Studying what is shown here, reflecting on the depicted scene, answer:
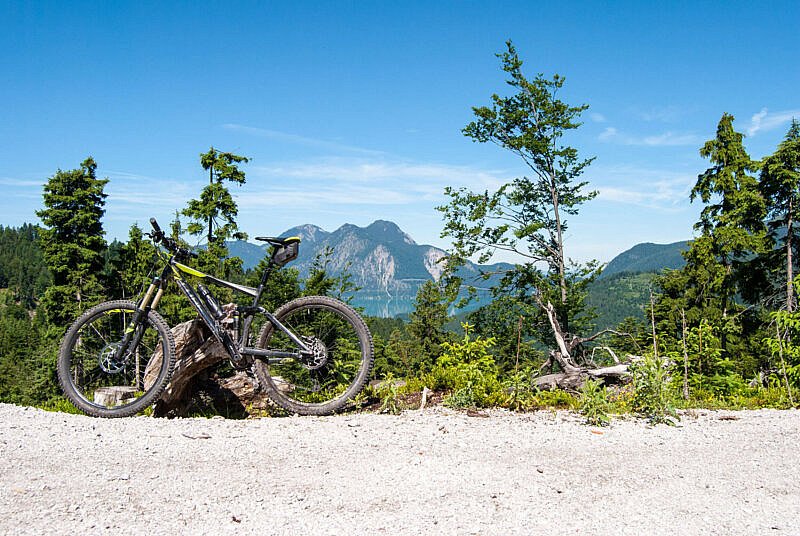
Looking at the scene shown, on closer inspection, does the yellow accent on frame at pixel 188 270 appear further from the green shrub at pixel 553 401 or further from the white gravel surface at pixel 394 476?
the green shrub at pixel 553 401

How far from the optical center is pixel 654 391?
18.8ft

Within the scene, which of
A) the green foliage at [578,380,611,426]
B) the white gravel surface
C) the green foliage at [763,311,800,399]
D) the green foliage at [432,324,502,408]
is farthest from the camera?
the green foliage at [763,311,800,399]

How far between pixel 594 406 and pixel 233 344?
3992 millimetres

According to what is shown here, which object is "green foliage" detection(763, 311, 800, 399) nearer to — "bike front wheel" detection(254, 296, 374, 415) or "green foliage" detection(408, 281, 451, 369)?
"bike front wheel" detection(254, 296, 374, 415)

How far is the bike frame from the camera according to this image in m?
5.75

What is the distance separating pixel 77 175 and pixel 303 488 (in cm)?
3024

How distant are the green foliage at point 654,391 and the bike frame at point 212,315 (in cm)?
371

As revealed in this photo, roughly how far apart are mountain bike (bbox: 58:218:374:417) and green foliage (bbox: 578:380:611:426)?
94.2 inches

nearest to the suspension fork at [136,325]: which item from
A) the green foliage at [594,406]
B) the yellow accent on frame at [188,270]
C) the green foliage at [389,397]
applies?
the yellow accent on frame at [188,270]

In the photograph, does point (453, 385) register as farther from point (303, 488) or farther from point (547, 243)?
point (547, 243)

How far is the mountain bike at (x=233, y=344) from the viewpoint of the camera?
226 inches

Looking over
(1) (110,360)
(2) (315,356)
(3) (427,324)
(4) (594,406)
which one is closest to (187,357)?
(1) (110,360)

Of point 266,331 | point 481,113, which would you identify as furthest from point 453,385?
point 481,113

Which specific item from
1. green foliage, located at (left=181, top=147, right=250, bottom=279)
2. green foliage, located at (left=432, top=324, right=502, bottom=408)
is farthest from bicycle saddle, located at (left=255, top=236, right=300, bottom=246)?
green foliage, located at (left=181, top=147, right=250, bottom=279)
